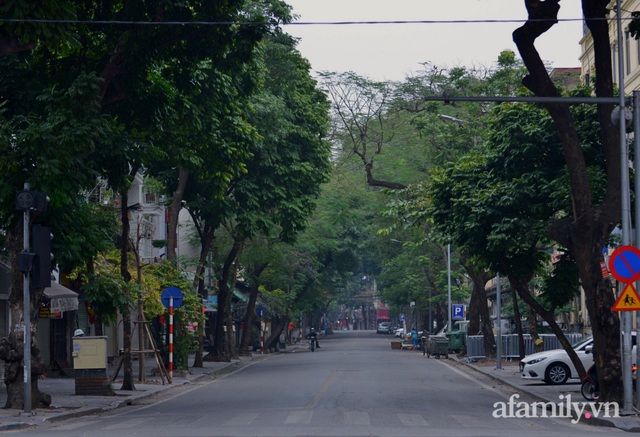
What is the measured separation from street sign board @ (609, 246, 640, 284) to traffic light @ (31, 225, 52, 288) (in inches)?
419

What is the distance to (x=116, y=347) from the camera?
4781cm

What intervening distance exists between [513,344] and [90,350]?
23.1 meters

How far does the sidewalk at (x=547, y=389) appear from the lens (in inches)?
688

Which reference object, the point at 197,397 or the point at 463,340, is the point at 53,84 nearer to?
the point at 197,397

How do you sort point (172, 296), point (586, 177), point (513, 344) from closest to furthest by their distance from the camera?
point (586, 177), point (172, 296), point (513, 344)

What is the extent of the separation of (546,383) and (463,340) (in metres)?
21.7

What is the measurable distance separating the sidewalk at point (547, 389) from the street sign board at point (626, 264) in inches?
100

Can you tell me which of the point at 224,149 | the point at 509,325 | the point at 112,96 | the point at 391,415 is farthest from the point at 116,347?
the point at 391,415

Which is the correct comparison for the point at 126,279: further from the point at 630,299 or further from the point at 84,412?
the point at 630,299

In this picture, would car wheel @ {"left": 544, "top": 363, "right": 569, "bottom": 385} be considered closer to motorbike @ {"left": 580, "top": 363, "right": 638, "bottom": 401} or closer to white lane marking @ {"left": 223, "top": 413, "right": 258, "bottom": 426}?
motorbike @ {"left": 580, "top": 363, "right": 638, "bottom": 401}

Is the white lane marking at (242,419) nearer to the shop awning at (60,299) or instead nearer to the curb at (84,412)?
the curb at (84,412)

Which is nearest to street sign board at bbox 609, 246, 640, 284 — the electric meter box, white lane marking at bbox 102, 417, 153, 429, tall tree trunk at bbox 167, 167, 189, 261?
white lane marking at bbox 102, 417, 153, 429

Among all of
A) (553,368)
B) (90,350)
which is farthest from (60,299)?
(553,368)

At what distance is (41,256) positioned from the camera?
768 inches
